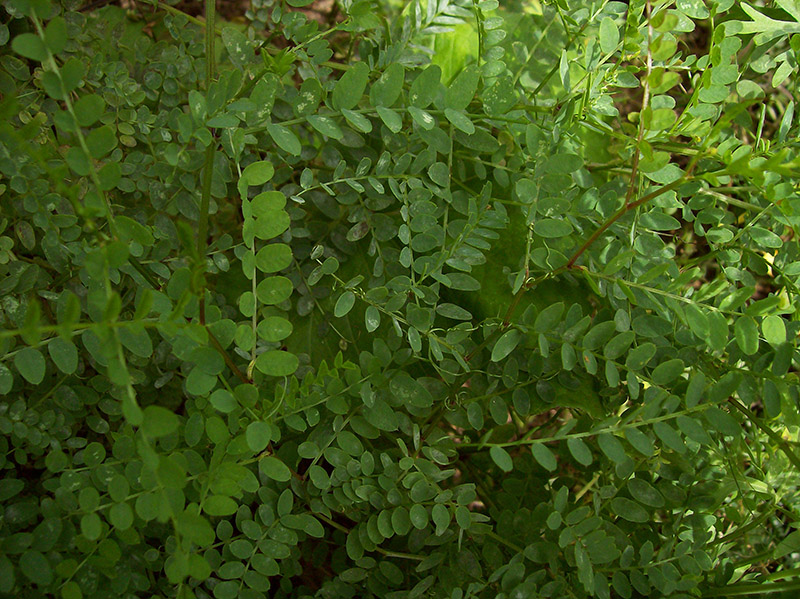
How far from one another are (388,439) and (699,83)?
2.48ft

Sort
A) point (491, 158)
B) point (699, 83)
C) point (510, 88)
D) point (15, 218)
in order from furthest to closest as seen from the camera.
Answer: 1. point (491, 158)
2. point (15, 218)
3. point (510, 88)
4. point (699, 83)

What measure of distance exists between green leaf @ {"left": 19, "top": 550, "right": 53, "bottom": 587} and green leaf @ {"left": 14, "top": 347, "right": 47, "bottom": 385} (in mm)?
225

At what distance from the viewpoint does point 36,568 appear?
82cm

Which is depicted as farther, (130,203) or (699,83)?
(130,203)

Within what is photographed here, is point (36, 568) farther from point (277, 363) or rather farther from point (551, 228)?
point (551, 228)

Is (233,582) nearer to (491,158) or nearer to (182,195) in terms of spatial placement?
(182,195)

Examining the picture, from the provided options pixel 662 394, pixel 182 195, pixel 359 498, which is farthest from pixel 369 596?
pixel 182 195

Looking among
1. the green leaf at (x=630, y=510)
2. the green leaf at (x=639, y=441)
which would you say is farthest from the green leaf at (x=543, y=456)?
the green leaf at (x=630, y=510)

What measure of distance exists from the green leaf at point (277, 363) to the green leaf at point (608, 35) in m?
0.66

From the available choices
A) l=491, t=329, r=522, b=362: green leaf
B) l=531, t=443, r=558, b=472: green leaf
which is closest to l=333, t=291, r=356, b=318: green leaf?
l=491, t=329, r=522, b=362: green leaf

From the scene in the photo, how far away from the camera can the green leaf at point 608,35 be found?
0.97 metres

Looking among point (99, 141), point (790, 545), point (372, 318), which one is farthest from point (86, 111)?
point (790, 545)

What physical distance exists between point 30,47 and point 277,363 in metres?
0.45

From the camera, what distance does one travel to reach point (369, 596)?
105 centimetres
